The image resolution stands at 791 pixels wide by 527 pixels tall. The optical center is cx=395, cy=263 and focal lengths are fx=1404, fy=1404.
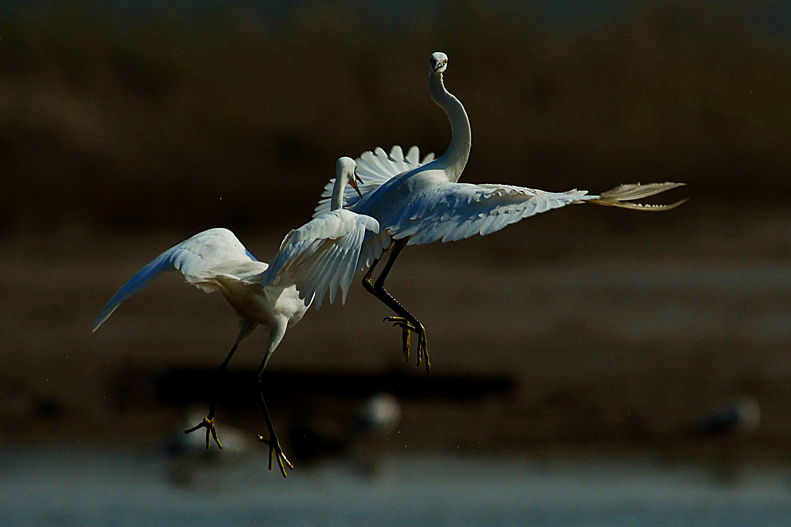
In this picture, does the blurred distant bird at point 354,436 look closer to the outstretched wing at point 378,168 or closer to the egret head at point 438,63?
the outstretched wing at point 378,168

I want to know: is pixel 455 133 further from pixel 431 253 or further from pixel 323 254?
pixel 431 253

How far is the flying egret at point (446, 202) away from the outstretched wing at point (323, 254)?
8.8 inches

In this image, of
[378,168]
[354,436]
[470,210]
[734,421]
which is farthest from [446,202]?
[734,421]

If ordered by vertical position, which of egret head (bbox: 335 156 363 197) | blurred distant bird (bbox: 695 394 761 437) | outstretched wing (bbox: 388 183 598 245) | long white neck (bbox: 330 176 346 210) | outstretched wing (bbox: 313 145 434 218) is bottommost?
blurred distant bird (bbox: 695 394 761 437)

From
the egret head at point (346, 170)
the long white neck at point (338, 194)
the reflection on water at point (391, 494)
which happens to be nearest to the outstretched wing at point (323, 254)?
the long white neck at point (338, 194)

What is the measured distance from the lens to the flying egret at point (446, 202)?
19.8 ft

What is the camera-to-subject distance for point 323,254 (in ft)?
19.9

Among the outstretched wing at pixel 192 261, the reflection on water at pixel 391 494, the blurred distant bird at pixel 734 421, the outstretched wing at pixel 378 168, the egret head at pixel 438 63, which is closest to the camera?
the outstretched wing at pixel 192 261

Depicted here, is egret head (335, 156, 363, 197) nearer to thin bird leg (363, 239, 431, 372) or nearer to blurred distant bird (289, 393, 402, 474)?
thin bird leg (363, 239, 431, 372)

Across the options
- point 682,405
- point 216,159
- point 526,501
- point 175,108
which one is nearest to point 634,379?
point 682,405

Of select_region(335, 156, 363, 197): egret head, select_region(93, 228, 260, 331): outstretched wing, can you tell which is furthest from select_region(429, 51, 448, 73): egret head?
select_region(93, 228, 260, 331): outstretched wing

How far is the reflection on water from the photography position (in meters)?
12.0

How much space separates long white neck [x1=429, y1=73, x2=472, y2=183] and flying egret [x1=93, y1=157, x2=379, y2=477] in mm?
490

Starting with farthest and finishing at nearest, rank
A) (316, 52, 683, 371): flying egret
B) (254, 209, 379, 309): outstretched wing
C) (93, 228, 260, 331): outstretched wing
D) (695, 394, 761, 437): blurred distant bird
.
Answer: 1. (695, 394, 761, 437): blurred distant bird
2. (93, 228, 260, 331): outstretched wing
3. (316, 52, 683, 371): flying egret
4. (254, 209, 379, 309): outstretched wing
